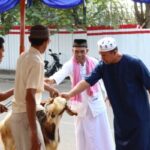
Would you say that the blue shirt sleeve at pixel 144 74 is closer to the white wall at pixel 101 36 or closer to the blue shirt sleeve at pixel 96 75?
the blue shirt sleeve at pixel 96 75

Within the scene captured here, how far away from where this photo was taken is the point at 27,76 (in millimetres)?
4008

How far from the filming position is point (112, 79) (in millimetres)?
4531

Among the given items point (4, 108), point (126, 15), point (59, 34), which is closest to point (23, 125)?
point (4, 108)

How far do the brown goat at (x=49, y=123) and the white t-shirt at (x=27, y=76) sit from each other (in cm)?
33

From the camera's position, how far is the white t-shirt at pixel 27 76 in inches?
157

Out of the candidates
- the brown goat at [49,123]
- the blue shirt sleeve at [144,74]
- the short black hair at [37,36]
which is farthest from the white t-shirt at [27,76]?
the blue shirt sleeve at [144,74]

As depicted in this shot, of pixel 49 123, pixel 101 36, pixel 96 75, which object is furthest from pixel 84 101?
pixel 101 36

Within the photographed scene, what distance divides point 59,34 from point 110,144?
1277 cm

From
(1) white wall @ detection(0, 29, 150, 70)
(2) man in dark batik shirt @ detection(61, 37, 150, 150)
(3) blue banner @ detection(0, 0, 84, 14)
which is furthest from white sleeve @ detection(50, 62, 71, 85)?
(1) white wall @ detection(0, 29, 150, 70)

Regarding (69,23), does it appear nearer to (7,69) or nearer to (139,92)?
(7,69)

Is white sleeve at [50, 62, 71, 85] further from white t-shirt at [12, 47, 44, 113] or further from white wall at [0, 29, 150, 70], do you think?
white wall at [0, 29, 150, 70]

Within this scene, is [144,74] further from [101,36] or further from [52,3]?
[101,36]

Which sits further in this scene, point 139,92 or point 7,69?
point 7,69

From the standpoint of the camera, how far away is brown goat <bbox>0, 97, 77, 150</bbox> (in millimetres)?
→ 4480
